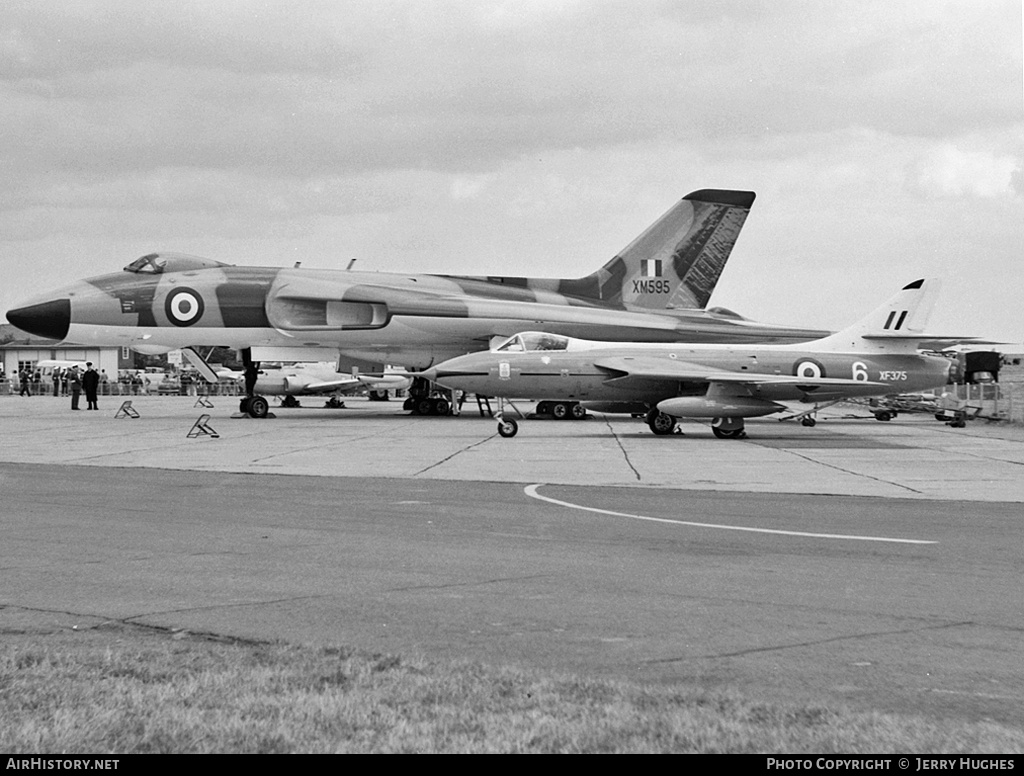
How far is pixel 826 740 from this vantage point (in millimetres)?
4164

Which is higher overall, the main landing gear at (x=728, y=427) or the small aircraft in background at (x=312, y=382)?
the small aircraft in background at (x=312, y=382)

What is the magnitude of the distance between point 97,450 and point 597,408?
11372mm

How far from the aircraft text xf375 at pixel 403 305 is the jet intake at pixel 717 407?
9551 millimetres

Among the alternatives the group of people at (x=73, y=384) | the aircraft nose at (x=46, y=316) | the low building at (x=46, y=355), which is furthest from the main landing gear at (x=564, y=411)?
the low building at (x=46, y=355)

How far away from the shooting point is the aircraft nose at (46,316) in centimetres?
3083

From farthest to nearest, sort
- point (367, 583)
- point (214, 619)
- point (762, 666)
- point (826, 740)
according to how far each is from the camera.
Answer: point (367, 583) → point (214, 619) → point (762, 666) → point (826, 740)

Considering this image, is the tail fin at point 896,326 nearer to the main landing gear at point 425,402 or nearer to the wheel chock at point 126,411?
the main landing gear at point 425,402

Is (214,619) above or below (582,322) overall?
below

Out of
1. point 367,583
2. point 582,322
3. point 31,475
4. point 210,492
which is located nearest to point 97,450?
point 31,475

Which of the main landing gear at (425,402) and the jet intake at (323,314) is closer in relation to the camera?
the jet intake at (323,314)

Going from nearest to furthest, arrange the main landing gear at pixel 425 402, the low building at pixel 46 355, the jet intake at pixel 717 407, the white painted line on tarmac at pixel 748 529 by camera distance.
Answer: the white painted line on tarmac at pixel 748 529
the jet intake at pixel 717 407
the main landing gear at pixel 425 402
the low building at pixel 46 355

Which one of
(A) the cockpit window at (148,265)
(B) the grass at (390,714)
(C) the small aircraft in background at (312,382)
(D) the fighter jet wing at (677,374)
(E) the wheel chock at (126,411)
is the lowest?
(E) the wheel chock at (126,411)

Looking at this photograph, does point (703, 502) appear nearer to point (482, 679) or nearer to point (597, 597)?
point (597, 597)

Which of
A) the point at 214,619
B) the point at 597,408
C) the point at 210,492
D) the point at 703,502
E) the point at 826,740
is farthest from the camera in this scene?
the point at 597,408
